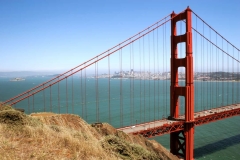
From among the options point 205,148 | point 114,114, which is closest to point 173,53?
point 205,148

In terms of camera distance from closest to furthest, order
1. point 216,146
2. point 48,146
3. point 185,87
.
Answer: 1. point 48,146
2. point 185,87
3. point 216,146

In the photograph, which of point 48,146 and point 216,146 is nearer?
point 48,146

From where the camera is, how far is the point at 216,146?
20797mm

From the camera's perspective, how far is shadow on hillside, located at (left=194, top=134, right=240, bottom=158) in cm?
1931

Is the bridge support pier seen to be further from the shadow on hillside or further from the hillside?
the hillside

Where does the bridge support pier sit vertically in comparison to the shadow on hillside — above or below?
above

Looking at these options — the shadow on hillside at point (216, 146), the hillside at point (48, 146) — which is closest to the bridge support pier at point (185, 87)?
the shadow on hillside at point (216, 146)

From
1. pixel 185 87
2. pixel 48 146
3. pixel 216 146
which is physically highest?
pixel 185 87

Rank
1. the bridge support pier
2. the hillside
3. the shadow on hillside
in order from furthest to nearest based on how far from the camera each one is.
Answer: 1. the shadow on hillside
2. the bridge support pier
3. the hillside

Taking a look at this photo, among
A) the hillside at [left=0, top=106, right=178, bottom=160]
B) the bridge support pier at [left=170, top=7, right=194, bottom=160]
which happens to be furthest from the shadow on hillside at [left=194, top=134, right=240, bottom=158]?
the hillside at [left=0, top=106, right=178, bottom=160]

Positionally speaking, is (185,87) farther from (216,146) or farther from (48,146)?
(48,146)

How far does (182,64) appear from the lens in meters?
14.9

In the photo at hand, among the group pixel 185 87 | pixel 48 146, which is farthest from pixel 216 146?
pixel 48 146

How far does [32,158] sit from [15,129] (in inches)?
78.0
